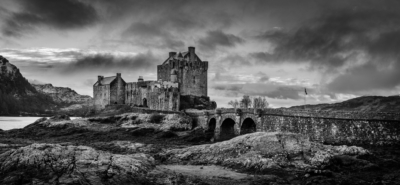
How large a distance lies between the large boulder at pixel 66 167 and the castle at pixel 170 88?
39868 millimetres

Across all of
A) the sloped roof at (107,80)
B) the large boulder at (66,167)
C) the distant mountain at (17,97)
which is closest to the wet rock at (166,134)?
the large boulder at (66,167)

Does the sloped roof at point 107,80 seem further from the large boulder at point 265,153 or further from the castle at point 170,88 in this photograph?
the large boulder at point 265,153

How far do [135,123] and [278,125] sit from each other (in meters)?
20.7

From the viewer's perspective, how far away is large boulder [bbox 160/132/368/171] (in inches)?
899

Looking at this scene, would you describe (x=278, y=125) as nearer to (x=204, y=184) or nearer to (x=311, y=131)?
(x=311, y=131)

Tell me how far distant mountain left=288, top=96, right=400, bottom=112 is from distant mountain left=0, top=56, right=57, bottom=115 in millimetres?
106281

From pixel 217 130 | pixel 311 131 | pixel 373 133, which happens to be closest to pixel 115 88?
pixel 217 130

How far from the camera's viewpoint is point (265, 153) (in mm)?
23938

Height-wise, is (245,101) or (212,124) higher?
(245,101)

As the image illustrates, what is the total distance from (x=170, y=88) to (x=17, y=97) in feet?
A: 435

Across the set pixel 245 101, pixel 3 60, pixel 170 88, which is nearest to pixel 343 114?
pixel 170 88

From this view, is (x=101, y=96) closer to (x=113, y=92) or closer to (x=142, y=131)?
(x=113, y=92)

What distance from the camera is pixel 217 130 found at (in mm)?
46875

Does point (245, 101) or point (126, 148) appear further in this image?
point (245, 101)
